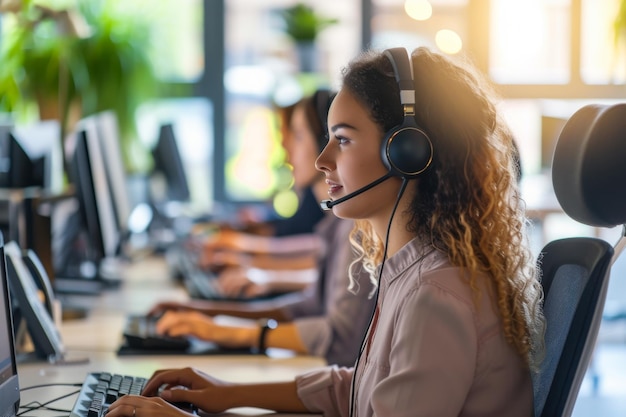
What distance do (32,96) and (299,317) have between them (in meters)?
2.85

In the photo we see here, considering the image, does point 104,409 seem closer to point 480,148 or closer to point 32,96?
point 480,148

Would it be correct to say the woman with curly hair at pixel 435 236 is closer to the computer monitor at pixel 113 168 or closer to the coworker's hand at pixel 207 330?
the coworker's hand at pixel 207 330

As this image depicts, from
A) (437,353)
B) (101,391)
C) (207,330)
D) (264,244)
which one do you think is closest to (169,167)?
(264,244)

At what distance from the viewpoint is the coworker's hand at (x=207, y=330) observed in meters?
1.98

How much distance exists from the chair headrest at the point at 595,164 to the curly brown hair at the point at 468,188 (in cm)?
11

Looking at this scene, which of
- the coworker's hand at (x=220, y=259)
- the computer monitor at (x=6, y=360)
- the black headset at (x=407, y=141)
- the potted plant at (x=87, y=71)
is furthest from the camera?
the potted plant at (x=87, y=71)

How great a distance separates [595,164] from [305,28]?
427 cm

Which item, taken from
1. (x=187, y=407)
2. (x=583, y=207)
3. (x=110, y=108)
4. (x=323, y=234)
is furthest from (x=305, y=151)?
(x=110, y=108)

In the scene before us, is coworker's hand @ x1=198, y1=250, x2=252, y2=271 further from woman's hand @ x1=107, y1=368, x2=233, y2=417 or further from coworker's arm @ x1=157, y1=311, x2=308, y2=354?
woman's hand @ x1=107, y1=368, x2=233, y2=417

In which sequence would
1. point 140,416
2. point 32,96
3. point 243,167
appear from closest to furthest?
point 140,416 → point 32,96 → point 243,167

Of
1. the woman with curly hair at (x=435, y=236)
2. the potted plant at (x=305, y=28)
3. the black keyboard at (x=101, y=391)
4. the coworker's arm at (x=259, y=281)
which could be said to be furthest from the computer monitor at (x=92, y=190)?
the potted plant at (x=305, y=28)

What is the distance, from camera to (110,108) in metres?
4.93

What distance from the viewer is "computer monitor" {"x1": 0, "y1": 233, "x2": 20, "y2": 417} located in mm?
1317

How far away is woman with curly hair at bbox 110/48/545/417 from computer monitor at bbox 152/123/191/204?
2868mm
